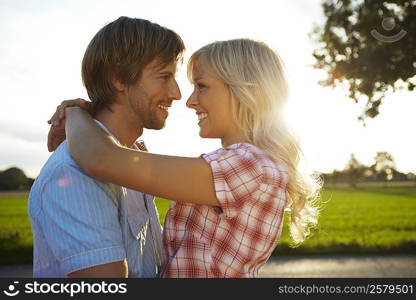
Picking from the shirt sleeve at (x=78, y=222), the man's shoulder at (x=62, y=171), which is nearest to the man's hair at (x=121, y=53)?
the man's shoulder at (x=62, y=171)

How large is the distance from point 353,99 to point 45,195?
27.9 ft

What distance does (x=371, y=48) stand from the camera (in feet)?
31.0

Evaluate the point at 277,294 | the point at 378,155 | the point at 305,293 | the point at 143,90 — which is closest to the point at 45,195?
the point at 143,90

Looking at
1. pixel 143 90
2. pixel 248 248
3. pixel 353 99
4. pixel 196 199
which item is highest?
pixel 143 90

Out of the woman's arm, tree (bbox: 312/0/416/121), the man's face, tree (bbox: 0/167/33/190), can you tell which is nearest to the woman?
the woman's arm

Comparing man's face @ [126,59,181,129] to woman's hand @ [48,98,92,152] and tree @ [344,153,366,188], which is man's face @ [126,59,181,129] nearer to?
woman's hand @ [48,98,92,152]

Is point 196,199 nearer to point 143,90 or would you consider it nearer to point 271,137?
point 271,137

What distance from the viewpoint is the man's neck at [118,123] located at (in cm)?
277

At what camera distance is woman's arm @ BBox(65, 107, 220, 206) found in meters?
2.23

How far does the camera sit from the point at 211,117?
2.81 m

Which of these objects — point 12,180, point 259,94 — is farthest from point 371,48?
point 12,180

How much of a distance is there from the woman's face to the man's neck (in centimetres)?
36

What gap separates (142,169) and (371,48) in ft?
26.7

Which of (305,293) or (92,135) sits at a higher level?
(92,135)
